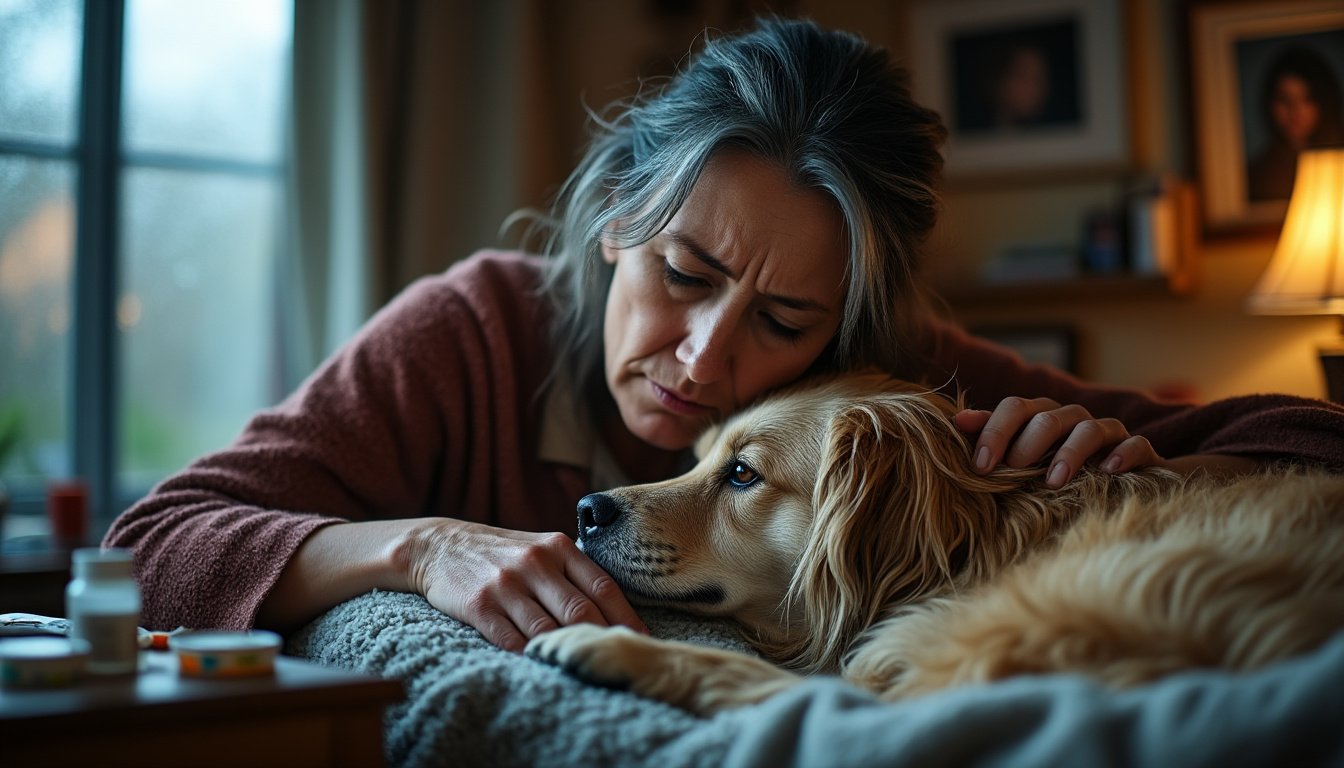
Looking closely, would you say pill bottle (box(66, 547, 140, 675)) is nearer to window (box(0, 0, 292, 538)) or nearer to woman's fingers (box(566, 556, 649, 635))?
woman's fingers (box(566, 556, 649, 635))

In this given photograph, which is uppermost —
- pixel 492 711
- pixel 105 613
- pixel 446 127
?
pixel 446 127

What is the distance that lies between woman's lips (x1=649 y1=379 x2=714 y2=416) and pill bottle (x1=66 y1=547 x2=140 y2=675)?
0.82 m

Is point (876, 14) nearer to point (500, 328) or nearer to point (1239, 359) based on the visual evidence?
point (1239, 359)

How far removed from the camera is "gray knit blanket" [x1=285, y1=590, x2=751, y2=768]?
Result: 0.82 metres

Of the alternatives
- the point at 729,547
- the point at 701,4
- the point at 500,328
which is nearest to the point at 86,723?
the point at 729,547

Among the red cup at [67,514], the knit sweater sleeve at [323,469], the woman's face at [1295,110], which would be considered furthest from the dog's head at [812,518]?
the woman's face at [1295,110]

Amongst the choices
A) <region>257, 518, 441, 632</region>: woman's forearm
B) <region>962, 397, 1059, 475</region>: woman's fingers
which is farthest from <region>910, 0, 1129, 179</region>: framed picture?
<region>257, 518, 441, 632</region>: woman's forearm

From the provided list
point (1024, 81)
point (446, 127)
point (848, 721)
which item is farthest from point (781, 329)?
point (1024, 81)

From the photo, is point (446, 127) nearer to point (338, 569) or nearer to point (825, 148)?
point (825, 148)

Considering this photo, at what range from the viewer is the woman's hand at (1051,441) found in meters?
1.20

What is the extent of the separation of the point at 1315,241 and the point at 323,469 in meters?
2.49

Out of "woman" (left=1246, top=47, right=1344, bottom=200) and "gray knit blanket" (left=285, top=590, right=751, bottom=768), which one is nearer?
"gray knit blanket" (left=285, top=590, right=751, bottom=768)

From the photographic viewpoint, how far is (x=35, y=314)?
295 centimetres

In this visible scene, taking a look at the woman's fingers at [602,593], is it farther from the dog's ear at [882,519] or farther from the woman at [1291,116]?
the woman at [1291,116]
